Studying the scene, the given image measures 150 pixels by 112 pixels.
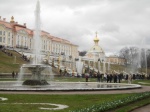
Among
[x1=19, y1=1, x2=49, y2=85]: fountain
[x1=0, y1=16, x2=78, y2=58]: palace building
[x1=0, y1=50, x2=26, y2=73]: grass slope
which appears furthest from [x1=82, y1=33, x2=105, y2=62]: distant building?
[x1=19, y1=1, x2=49, y2=85]: fountain

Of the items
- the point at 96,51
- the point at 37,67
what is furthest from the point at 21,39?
the point at 37,67

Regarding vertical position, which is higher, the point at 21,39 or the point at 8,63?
the point at 21,39

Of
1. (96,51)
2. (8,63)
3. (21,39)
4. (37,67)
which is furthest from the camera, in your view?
(96,51)

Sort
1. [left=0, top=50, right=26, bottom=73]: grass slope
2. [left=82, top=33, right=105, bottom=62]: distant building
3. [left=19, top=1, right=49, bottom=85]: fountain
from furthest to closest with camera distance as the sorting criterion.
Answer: [left=82, top=33, right=105, bottom=62]: distant building
[left=0, top=50, right=26, bottom=73]: grass slope
[left=19, top=1, right=49, bottom=85]: fountain

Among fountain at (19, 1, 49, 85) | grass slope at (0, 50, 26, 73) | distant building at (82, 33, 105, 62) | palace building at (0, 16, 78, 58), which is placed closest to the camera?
fountain at (19, 1, 49, 85)

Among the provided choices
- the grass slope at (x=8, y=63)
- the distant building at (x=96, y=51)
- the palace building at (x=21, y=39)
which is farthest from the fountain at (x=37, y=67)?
the distant building at (x=96, y=51)

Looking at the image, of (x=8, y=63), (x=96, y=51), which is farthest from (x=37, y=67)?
(x=96, y=51)

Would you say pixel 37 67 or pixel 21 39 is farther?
pixel 21 39

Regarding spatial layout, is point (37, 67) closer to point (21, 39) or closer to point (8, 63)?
point (8, 63)

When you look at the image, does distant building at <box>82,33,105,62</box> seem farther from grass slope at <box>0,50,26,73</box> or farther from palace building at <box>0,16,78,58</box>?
grass slope at <box>0,50,26,73</box>

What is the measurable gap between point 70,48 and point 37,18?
120667mm

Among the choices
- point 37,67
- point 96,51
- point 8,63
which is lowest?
point 37,67

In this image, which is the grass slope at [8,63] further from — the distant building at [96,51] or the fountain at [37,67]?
the distant building at [96,51]

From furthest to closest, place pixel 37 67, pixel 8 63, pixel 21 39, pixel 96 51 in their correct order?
pixel 96 51
pixel 21 39
pixel 8 63
pixel 37 67
